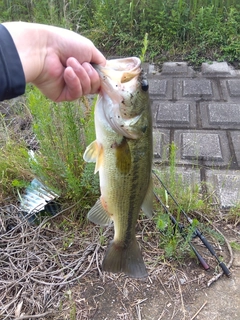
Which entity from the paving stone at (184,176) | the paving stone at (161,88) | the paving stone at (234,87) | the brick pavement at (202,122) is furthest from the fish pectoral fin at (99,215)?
the paving stone at (234,87)

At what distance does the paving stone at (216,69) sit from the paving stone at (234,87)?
0.21 metres

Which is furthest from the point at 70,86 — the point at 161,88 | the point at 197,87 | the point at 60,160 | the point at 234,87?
the point at 234,87

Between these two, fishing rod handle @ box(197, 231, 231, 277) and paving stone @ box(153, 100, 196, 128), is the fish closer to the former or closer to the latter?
fishing rod handle @ box(197, 231, 231, 277)

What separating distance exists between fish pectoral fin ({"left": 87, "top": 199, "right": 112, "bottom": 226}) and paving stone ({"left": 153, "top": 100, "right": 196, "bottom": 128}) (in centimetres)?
205

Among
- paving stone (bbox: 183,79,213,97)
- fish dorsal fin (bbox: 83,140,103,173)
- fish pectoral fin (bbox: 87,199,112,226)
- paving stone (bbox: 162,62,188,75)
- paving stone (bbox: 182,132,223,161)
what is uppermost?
fish dorsal fin (bbox: 83,140,103,173)

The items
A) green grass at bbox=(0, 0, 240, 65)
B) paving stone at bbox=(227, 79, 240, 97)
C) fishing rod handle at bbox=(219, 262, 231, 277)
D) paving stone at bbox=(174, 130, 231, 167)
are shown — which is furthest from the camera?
green grass at bbox=(0, 0, 240, 65)

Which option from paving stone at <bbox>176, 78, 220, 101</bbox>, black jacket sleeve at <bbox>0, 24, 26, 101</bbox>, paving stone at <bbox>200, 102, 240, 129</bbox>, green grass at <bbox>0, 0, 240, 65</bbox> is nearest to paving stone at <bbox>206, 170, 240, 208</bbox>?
paving stone at <bbox>200, 102, 240, 129</bbox>

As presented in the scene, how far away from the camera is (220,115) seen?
3.90 m

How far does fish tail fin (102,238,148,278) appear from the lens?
195 centimetres

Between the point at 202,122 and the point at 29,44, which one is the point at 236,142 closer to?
the point at 202,122

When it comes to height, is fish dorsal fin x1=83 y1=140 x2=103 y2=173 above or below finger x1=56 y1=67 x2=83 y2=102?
below

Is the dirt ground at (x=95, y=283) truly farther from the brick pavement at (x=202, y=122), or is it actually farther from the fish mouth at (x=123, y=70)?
the fish mouth at (x=123, y=70)

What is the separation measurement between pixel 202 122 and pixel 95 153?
230 centimetres

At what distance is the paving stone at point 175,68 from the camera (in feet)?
15.6
